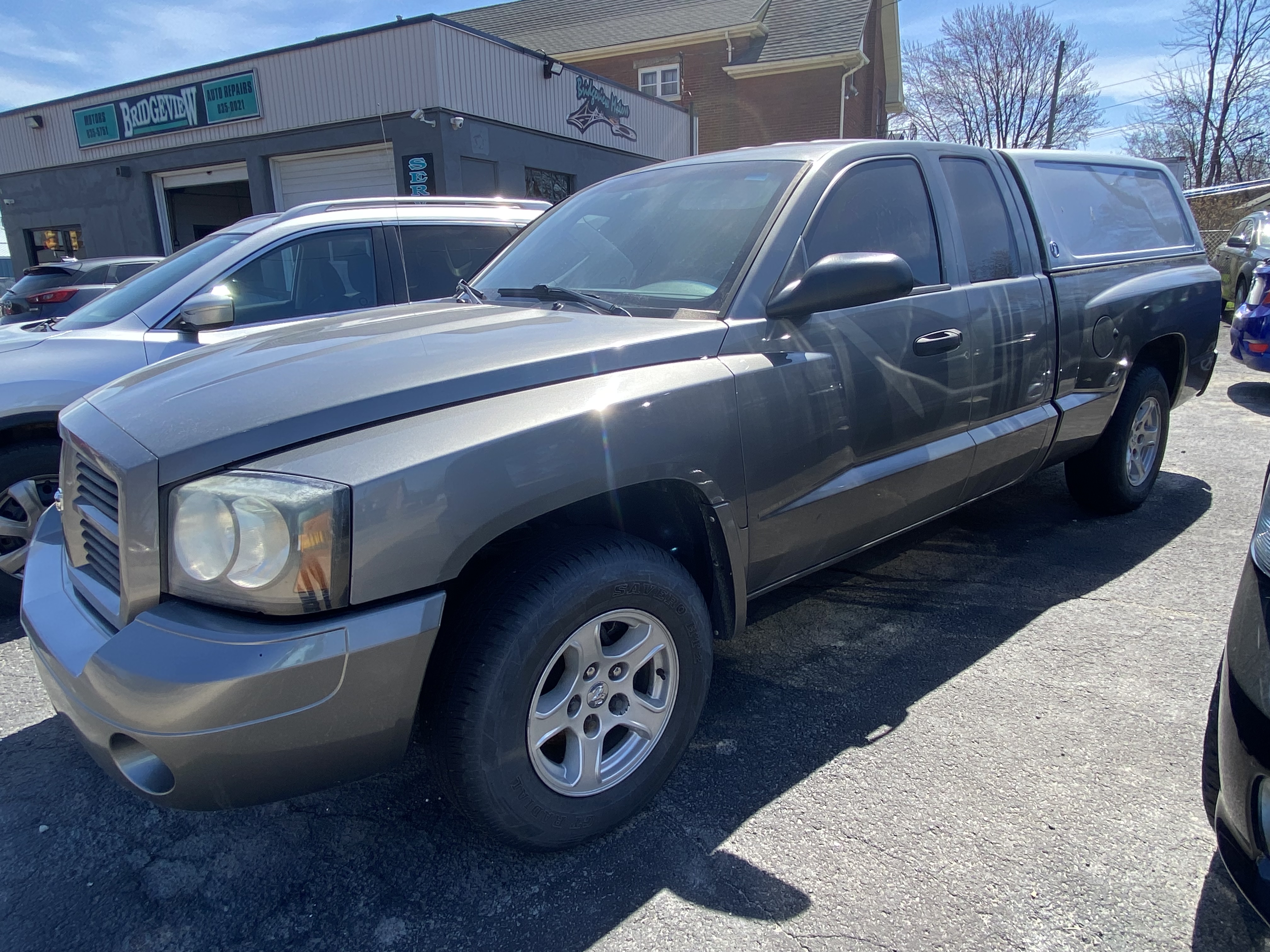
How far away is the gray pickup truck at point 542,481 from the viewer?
1729 mm

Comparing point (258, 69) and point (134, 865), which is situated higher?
point (258, 69)

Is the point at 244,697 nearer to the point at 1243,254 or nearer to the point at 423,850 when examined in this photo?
the point at 423,850

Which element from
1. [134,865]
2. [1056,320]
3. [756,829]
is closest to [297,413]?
[134,865]

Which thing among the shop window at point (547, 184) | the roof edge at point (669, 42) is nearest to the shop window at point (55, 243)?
the shop window at point (547, 184)

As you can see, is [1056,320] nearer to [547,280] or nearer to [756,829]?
[547,280]

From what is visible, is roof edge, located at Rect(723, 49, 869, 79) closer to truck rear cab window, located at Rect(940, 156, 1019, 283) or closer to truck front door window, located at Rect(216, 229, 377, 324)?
truck front door window, located at Rect(216, 229, 377, 324)

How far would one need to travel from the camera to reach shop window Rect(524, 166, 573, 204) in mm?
15391

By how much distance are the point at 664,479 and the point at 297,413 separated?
95cm

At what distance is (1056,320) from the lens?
3.70m

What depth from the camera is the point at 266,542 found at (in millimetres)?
1708

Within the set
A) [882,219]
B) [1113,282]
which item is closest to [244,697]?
[882,219]

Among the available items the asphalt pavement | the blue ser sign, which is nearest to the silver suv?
the asphalt pavement

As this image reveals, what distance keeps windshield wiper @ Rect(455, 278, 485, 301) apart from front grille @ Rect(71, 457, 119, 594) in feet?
4.86

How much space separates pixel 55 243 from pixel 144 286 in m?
18.9
